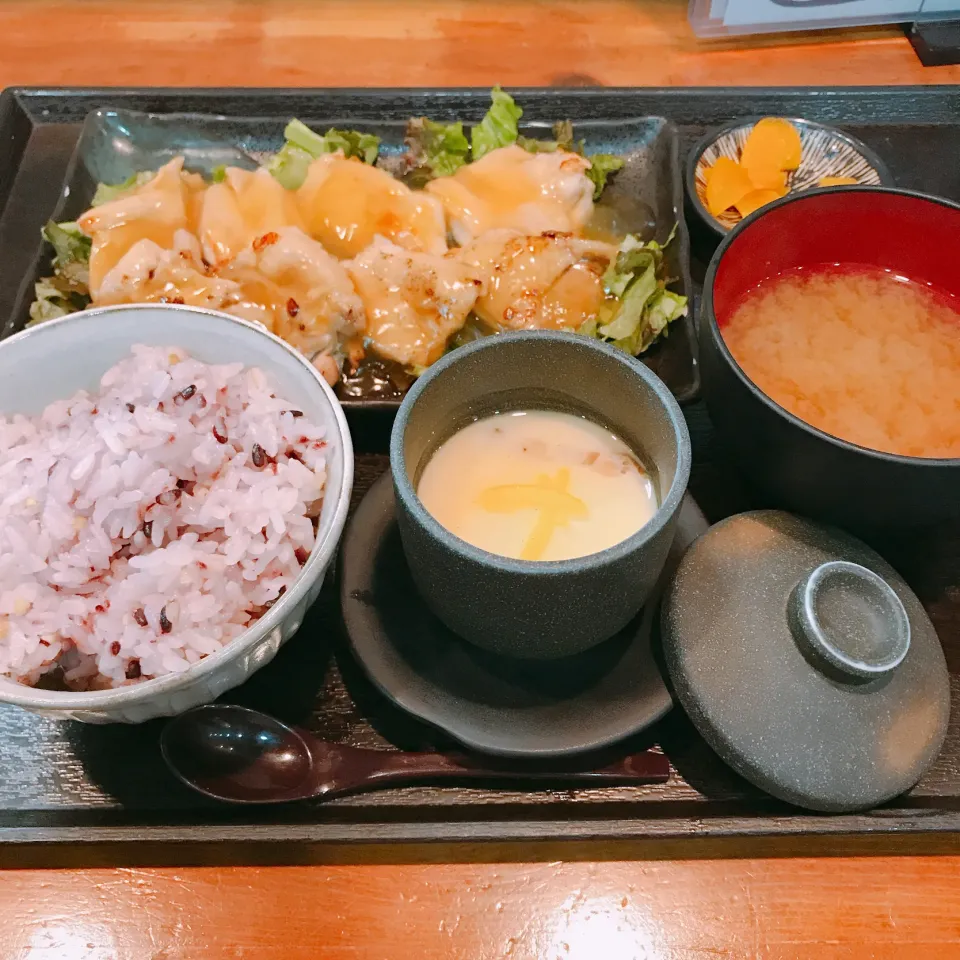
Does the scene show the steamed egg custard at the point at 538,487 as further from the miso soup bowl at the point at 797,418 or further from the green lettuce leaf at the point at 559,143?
the green lettuce leaf at the point at 559,143

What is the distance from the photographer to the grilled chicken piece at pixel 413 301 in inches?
64.3

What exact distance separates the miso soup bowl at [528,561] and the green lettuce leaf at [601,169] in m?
0.92

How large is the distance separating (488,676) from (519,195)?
116cm

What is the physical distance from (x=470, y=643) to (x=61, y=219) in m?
1.38

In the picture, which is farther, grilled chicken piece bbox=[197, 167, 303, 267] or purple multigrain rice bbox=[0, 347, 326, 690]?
grilled chicken piece bbox=[197, 167, 303, 267]

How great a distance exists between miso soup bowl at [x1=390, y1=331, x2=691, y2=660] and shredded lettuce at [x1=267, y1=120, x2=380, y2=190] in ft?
3.29

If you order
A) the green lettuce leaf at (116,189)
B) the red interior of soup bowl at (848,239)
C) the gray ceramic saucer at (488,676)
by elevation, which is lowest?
the gray ceramic saucer at (488,676)

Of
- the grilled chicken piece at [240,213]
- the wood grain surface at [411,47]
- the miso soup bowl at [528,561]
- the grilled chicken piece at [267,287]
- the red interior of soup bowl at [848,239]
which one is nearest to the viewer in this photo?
the miso soup bowl at [528,561]

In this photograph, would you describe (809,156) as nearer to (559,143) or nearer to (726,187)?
(726,187)

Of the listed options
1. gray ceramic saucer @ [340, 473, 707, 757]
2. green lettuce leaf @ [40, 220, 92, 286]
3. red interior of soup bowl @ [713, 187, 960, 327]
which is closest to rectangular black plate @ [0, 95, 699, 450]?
green lettuce leaf @ [40, 220, 92, 286]

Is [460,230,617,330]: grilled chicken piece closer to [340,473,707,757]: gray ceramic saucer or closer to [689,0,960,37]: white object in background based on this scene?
[340,473,707,757]: gray ceramic saucer

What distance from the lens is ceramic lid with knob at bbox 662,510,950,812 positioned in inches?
40.7

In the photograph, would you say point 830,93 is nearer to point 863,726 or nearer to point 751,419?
point 751,419

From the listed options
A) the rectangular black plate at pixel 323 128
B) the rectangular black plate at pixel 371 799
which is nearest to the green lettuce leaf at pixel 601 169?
the rectangular black plate at pixel 323 128
